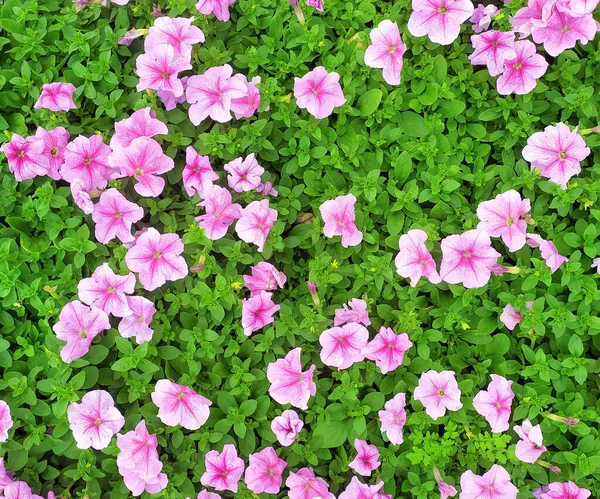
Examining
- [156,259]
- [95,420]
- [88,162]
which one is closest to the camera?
[95,420]

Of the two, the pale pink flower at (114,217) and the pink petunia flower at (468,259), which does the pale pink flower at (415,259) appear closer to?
the pink petunia flower at (468,259)

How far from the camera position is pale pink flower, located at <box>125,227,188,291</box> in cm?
216

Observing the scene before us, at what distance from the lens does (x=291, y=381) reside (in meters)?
2.16

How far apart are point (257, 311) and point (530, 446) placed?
3.84 feet

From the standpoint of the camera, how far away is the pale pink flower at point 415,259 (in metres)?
2.21

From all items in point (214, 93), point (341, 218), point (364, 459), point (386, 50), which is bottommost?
point (364, 459)

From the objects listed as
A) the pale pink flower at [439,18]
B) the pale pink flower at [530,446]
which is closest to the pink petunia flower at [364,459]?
the pale pink flower at [530,446]

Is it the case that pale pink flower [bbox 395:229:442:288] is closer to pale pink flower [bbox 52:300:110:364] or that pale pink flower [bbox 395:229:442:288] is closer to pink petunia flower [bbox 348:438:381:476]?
pink petunia flower [bbox 348:438:381:476]

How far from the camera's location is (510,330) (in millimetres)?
2402

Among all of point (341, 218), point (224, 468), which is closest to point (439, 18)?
point (341, 218)

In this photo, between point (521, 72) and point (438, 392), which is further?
point (521, 72)

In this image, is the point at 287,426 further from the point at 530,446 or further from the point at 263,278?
the point at 530,446

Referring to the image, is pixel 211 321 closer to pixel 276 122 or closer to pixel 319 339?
pixel 319 339

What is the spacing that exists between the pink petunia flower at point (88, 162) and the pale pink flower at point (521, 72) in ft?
5.63
